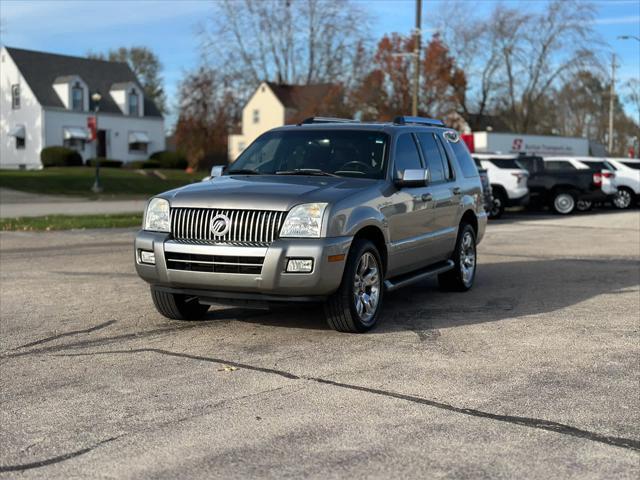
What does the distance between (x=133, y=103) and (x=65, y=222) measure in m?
41.3

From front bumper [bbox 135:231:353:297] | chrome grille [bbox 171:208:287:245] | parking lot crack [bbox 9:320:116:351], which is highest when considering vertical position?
chrome grille [bbox 171:208:287:245]

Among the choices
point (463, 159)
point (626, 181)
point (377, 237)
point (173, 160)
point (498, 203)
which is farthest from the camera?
point (173, 160)

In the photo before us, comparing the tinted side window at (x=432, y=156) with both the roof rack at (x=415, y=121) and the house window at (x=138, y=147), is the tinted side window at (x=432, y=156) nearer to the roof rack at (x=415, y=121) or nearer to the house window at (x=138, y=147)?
the roof rack at (x=415, y=121)

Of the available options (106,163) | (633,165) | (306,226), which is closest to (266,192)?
(306,226)

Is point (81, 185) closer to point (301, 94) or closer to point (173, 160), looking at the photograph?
point (173, 160)

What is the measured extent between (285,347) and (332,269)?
28.9 inches

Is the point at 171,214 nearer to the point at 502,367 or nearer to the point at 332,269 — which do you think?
the point at 332,269

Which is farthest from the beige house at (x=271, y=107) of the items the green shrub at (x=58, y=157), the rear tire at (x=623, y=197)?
the rear tire at (x=623, y=197)

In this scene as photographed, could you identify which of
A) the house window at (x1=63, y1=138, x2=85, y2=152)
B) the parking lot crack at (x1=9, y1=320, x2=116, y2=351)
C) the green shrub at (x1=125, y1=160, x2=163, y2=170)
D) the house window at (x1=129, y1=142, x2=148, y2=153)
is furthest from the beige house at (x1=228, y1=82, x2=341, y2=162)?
the parking lot crack at (x1=9, y1=320, x2=116, y2=351)

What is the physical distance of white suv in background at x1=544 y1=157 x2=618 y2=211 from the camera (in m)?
25.5

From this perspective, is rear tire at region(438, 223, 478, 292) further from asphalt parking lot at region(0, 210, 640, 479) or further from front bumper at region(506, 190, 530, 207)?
front bumper at region(506, 190, 530, 207)

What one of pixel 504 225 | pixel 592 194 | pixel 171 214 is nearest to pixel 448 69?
pixel 592 194

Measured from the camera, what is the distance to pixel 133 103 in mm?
58531

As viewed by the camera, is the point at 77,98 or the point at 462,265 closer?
the point at 462,265
